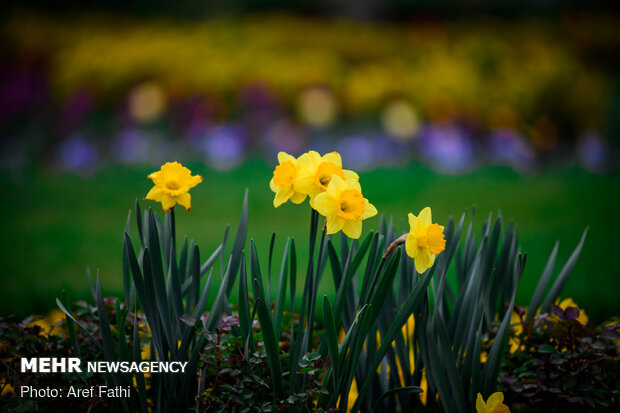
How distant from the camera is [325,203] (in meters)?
0.99

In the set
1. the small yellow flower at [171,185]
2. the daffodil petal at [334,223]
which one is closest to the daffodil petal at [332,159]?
the daffodil petal at [334,223]

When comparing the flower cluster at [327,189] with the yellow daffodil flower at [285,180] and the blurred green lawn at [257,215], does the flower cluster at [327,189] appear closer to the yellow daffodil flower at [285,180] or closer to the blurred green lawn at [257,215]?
the yellow daffodil flower at [285,180]

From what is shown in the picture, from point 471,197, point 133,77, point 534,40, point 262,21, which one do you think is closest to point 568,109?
point 534,40

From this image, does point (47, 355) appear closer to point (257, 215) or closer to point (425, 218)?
point (425, 218)

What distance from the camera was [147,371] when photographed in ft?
3.79

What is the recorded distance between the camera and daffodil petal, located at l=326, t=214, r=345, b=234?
3.25 ft

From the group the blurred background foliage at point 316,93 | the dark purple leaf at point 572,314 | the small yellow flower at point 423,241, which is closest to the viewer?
the small yellow flower at point 423,241

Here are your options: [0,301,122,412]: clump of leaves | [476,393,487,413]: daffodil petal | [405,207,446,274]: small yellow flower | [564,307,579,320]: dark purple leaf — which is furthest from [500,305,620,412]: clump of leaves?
[0,301,122,412]: clump of leaves

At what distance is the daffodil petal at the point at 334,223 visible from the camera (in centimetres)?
99

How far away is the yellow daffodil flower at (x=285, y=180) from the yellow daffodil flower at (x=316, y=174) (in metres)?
0.02

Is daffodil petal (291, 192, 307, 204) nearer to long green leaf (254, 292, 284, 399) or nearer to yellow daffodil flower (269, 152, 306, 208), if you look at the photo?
yellow daffodil flower (269, 152, 306, 208)

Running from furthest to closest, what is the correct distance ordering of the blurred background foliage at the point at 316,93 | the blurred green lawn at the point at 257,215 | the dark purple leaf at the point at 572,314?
the blurred background foliage at the point at 316,93, the blurred green lawn at the point at 257,215, the dark purple leaf at the point at 572,314

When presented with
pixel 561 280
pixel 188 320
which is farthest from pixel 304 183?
pixel 561 280

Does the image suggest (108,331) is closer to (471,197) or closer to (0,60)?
(471,197)
